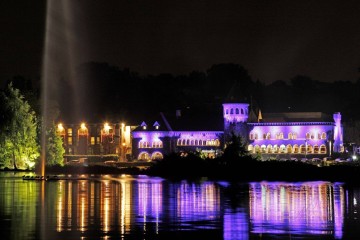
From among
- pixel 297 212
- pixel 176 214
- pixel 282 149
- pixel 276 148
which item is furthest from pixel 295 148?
pixel 176 214

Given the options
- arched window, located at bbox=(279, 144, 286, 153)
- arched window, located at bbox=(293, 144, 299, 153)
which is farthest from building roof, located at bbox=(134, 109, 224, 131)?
arched window, located at bbox=(293, 144, 299, 153)

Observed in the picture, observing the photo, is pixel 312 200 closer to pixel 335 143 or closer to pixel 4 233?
pixel 4 233

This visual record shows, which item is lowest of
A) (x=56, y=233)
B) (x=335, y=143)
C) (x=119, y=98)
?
(x=56, y=233)

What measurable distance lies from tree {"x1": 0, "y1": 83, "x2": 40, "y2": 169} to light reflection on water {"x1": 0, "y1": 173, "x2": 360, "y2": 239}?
4277 centimetres

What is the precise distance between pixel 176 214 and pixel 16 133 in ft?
208

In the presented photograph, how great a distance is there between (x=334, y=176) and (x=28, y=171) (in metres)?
36.2

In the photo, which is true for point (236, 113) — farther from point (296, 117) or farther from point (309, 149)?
point (309, 149)

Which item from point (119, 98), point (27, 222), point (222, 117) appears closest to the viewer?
point (27, 222)

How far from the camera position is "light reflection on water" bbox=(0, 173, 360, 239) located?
3123 centimetres

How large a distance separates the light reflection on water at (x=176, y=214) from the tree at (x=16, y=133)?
42769 millimetres

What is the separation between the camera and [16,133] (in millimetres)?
99688

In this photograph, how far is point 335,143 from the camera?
464 feet

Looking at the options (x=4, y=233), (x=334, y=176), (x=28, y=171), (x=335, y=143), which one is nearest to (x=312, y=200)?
(x=4, y=233)

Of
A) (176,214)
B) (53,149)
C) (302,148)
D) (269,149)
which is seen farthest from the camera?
(269,149)
